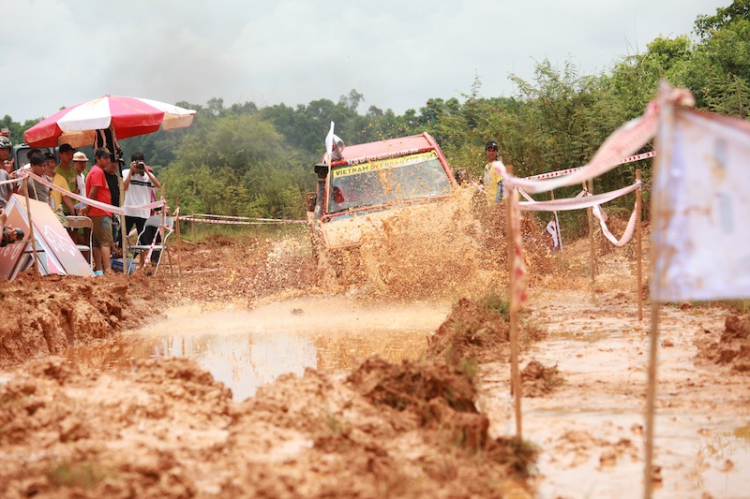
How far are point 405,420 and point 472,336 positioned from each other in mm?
2965

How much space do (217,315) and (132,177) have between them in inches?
155

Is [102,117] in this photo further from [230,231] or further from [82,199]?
[230,231]

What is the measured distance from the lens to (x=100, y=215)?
42.8ft

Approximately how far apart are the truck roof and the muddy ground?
431cm

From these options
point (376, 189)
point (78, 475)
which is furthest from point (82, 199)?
point (78, 475)

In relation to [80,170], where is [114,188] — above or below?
below

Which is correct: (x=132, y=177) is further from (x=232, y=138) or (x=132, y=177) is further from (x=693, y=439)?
(x=232, y=138)

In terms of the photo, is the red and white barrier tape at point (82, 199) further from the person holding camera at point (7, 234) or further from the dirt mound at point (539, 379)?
the dirt mound at point (539, 379)

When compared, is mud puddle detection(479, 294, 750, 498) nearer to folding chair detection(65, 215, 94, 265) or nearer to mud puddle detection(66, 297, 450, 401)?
mud puddle detection(66, 297, 450, 401)

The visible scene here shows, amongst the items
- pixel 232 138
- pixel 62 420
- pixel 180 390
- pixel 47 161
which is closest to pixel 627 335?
pixel 180 390

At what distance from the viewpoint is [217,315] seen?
1120 cm

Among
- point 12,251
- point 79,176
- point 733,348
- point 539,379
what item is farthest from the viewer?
point 79,176

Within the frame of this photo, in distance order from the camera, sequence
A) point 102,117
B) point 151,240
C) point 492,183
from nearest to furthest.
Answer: point 492,183 < point 102,117 < point 151,240

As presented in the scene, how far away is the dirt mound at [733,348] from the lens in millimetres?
6617
